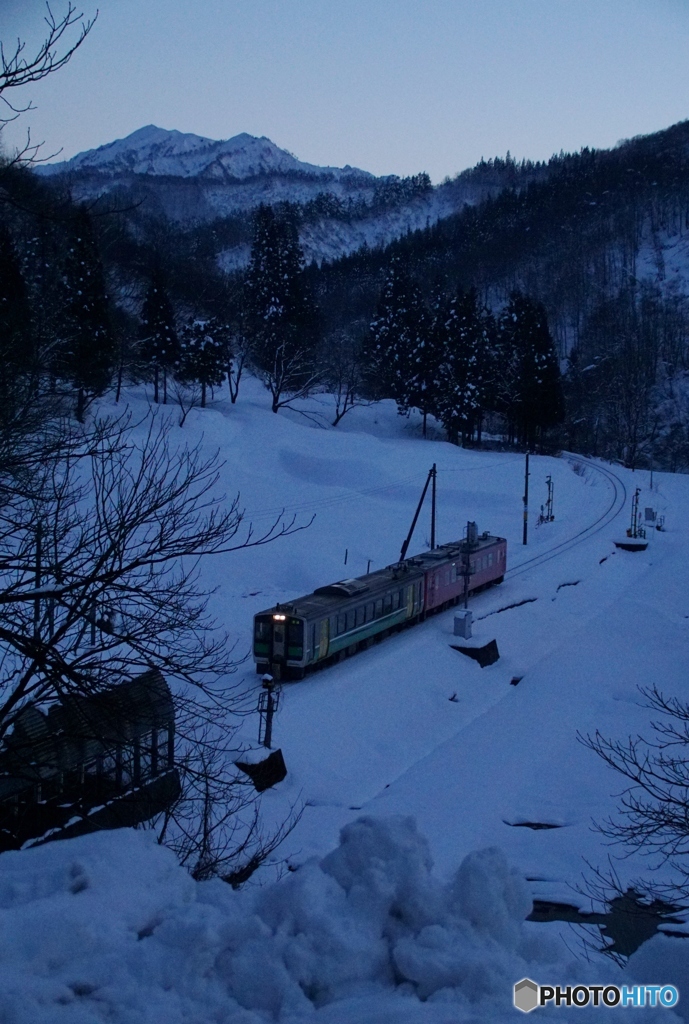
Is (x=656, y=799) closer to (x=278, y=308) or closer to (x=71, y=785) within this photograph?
(x=71, y=785)

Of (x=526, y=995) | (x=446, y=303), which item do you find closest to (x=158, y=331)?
(x=446, y=303)

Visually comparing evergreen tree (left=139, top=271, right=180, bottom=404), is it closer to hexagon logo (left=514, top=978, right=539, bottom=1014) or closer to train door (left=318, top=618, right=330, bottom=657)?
train door (left=318, top=618, right=330, bottom=657)

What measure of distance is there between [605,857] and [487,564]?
1701cm

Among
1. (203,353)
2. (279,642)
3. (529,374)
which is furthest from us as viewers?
(529,374)

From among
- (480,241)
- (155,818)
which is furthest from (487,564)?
(480,241)

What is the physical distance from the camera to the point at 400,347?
175 ft

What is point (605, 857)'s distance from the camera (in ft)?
36.7

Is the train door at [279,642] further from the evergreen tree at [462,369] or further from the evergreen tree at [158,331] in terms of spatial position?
the evergreen tree at [462,369]

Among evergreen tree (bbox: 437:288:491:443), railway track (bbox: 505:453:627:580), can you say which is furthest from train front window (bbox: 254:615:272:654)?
evergreen tree (bbox: 437:288:491:443)

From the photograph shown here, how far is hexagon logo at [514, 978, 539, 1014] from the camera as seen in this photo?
358 cm

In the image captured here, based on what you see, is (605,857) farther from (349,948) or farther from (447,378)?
(447,378)

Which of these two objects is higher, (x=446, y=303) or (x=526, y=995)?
(x=446, y=303)

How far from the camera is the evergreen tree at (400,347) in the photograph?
51.3 meters

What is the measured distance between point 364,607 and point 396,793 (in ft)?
24.2
